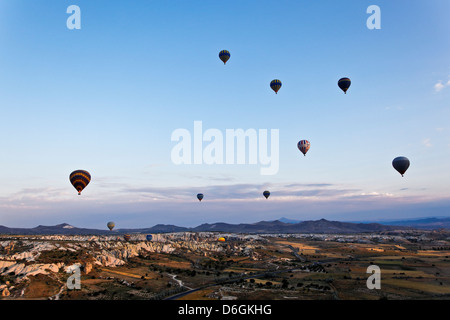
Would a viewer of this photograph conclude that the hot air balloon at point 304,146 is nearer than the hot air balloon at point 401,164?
No

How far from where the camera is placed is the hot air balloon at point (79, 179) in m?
69.4

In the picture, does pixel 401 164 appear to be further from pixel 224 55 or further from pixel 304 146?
pixel 224 55

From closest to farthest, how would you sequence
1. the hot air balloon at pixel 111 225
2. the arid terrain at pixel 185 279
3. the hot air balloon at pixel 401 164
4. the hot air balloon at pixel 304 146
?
the arid terrain at pixel 185 279 → the hot air balloon at pixel 401 164 → the hot air balloon at pixel 304 146 → the hot air balloon at pixel 111 225

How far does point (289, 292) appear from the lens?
55.8m

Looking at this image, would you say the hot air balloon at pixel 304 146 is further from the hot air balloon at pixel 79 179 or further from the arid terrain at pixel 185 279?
the hot air balloon at pixel 79 179

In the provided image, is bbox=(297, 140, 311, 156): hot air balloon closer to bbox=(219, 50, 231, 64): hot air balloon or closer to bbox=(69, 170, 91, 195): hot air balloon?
bbox=(219, 50, 231, 64): hot air balloon

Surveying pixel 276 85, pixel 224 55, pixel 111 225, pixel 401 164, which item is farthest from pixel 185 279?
pixel 111 225

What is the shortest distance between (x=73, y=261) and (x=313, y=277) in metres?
61.4

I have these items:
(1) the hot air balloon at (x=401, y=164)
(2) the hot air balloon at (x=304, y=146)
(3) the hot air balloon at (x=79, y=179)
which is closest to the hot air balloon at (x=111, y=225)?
(3) the hot air balloon at (x=79, y=179)

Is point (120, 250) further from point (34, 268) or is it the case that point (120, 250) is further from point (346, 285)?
point (346, 285)

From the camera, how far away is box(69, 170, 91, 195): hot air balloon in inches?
2734

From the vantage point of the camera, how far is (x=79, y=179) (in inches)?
2746

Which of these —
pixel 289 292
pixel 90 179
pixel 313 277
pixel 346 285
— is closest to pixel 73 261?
pixel 90 179

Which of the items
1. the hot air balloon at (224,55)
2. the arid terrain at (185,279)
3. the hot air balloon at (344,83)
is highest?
the hot air balloon at (224,55)
